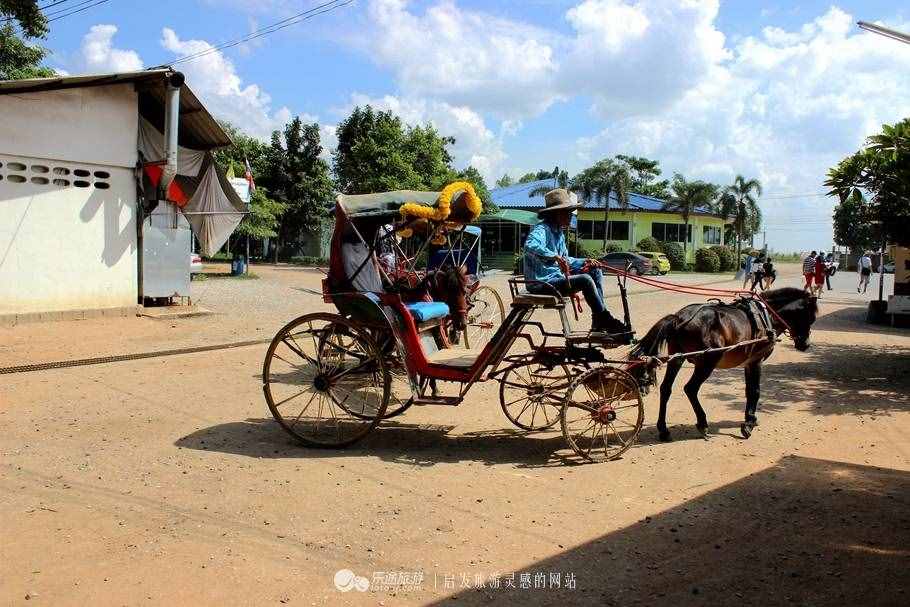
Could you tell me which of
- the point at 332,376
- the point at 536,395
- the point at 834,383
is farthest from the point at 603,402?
the point at 834,383

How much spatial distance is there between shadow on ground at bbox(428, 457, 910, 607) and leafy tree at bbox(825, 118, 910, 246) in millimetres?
5449

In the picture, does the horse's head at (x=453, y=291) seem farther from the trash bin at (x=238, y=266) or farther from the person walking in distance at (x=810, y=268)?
the trash bin at (x=238, y=266)

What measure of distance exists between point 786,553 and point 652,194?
63.6m

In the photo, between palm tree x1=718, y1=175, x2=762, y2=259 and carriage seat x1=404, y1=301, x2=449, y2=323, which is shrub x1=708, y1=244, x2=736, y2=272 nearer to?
palm tree x1=718, y1=175, x2=762, y2=259

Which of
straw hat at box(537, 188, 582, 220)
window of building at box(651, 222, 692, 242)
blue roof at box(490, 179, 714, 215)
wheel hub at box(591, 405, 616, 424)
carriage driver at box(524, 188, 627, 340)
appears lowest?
wheel hub at box(591, 405, 616, 424)

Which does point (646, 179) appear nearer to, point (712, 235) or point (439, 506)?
point (712, 235)

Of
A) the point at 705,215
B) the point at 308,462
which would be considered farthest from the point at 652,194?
the point at 308,462

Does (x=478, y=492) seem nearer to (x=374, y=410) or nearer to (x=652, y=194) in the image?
(x=374, y=410)

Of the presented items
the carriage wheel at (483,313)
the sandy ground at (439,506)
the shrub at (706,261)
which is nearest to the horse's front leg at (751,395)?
the sandy ground at (439,506)

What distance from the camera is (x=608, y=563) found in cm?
427

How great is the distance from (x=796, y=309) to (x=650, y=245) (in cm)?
4217

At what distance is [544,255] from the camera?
6164mm

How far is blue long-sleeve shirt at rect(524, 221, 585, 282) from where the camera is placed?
621 cm

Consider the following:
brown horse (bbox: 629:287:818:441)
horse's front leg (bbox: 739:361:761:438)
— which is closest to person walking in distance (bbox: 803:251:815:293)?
brown horse (bbox: 629:287:818:441)
